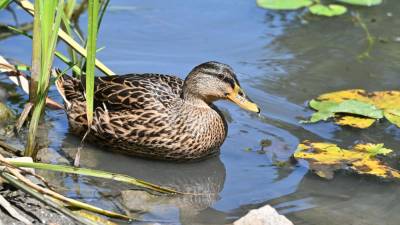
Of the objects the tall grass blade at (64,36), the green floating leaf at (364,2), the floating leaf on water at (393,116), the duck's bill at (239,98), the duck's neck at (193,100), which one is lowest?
the floating leaf on water at (393,116)

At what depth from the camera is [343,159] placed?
20.7ft

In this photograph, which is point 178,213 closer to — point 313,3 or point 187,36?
point 187,36

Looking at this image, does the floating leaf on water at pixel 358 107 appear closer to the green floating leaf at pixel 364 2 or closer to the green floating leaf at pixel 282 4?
the green floating leaf at pixel 282 4

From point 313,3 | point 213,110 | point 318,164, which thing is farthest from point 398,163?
point 313,3

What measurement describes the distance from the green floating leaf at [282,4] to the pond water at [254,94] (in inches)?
4.1

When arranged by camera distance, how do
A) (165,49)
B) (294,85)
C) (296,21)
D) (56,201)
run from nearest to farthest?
1. (56,201)
2. (294,85)
3. (165,49)
4. (296,21)

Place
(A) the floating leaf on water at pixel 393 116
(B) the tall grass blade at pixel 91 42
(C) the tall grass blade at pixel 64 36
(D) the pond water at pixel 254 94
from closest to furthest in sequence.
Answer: (B) the tall grass blade at pixel 91 42
(D) the pond water at pixel 254 94
(C) the tall grass blade at pixel 64 36
(A) the floating leaf on water at pixel 393 116

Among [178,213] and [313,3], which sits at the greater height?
[313,3]

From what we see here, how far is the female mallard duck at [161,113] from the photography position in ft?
21.3

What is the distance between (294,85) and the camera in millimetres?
7875

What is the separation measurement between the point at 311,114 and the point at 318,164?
1087 millimetres

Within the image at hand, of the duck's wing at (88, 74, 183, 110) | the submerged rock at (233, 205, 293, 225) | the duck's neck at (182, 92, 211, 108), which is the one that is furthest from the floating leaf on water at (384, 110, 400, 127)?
the submerged rock at (233, 205, 293, 225)

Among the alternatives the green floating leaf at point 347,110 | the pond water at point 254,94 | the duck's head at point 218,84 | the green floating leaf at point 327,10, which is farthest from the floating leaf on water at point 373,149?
the green floating leaf at point 327,10

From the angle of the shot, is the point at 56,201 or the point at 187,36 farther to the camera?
the point at 187,36
